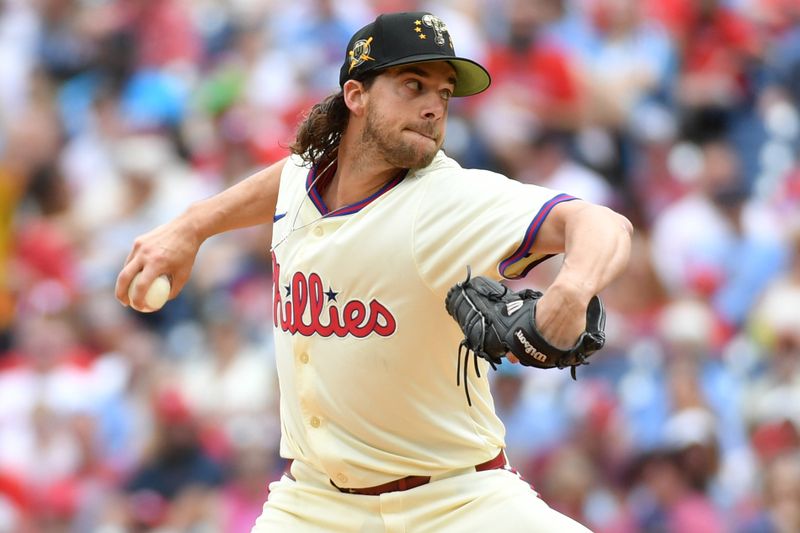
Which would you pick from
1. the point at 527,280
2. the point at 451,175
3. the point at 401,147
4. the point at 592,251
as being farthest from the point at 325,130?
the point at 527,280

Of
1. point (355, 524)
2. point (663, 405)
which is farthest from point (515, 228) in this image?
point (663, 405)

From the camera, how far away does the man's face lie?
3855 mm

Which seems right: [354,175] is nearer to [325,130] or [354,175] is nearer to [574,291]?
[325,130]

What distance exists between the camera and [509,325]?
3146mm

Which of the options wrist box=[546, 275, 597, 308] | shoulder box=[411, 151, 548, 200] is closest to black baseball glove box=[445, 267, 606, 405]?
wrist box=[546, 275, 597, 308]

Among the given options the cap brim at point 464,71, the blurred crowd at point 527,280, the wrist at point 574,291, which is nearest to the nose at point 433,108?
the cap brim at point 464,71

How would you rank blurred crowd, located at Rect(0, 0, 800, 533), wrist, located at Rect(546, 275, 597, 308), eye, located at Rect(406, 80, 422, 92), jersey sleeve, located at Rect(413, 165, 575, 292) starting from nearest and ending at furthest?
wrist, located at Rect(546, 275, 597, 308)
jersey sleeve, located at Rect(413, 165, 575, 292)
eye, located at Rect(406, 80, 422, 92)
blurred crowd, located at Rect(0, 0, 800, 533)

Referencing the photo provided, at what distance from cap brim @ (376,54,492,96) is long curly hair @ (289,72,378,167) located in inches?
14.7

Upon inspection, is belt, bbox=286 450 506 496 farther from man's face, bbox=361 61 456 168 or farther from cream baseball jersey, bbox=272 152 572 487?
man's face, bbox=361 61 456 168

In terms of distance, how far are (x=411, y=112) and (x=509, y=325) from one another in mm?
957

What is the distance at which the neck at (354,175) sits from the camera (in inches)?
157

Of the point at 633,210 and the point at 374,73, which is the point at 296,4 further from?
the point at 374,73

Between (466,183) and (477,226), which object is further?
(466,183)

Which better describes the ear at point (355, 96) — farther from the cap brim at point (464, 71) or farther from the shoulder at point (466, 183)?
the shoulder at point (466, 183)
